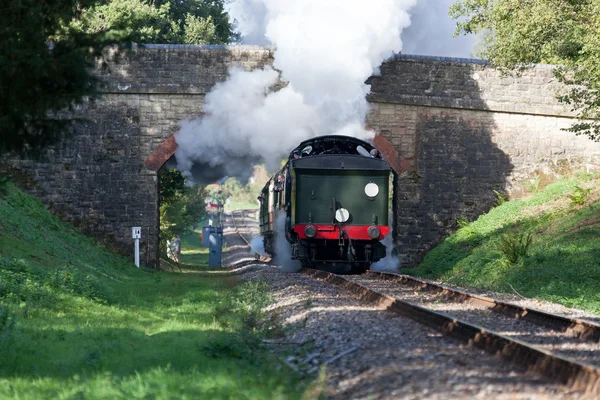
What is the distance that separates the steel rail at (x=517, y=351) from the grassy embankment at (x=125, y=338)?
1898 mm

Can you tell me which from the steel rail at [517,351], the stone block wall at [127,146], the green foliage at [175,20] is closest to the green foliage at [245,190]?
the green foliage at [175,20]

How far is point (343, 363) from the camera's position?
699cm

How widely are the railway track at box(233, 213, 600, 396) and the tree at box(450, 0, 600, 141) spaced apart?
5573mm

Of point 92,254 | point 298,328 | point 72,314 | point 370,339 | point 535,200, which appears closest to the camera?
point 370,339

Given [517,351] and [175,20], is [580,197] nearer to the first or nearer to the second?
[517,351]

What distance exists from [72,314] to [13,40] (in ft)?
16.1

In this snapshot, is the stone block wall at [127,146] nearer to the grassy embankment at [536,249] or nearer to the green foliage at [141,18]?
the green foliage at [141,18]

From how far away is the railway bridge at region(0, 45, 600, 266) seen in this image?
2388cm

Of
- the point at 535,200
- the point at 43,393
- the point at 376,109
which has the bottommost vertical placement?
the point at 43,393

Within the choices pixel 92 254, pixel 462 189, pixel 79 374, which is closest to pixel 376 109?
pixel 462 189

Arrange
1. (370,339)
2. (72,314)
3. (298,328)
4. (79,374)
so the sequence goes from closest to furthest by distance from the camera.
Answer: (79,374)
(370,339)
(298,328)
(72,314)

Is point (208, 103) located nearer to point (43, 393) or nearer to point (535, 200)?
point (535, 200)

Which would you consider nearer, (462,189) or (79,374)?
(79,374)

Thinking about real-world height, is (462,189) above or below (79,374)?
above
